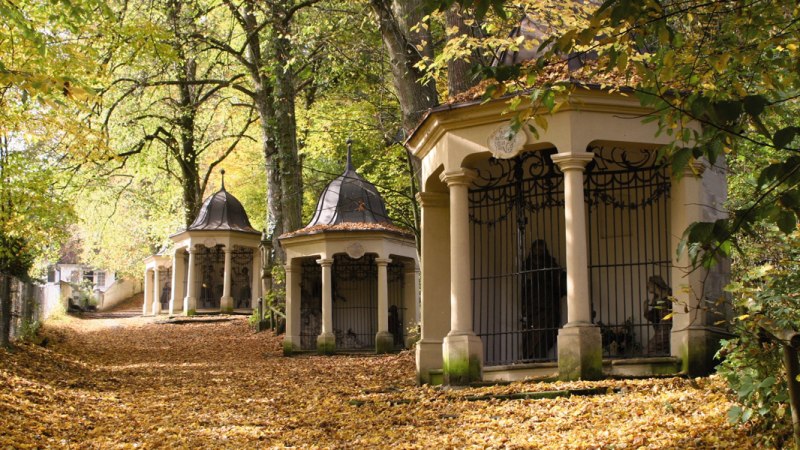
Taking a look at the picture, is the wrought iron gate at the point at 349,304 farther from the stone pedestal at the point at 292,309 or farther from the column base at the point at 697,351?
the column base at the point at 697,351

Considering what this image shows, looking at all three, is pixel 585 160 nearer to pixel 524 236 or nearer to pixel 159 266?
pixel 524 236

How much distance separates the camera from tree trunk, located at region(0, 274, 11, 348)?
15.0m

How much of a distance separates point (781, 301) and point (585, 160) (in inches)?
163

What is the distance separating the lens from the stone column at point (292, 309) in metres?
21.1

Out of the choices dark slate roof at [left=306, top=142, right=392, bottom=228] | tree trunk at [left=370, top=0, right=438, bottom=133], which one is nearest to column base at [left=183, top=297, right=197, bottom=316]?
dark slate roof at [left=306, top=142, right=392, bottom=228]

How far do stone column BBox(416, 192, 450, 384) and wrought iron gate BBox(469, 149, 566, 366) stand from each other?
44 cm

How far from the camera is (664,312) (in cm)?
1172

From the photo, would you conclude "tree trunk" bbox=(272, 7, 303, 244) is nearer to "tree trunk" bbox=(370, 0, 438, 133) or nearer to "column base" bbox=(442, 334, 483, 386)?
"tree trunk" bbox=(370, 0, 438, 133)

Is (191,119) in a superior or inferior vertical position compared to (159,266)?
superior

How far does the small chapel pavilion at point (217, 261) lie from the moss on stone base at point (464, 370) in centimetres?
2073

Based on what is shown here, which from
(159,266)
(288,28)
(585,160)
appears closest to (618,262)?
(585,160)

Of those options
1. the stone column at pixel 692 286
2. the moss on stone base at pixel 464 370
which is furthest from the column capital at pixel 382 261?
the stone column at pixel 692 286

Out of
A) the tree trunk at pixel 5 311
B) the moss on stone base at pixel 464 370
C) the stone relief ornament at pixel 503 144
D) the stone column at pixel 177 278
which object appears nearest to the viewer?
the stone relief ornament at pixel 503 144

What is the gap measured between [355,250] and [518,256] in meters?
8.07
